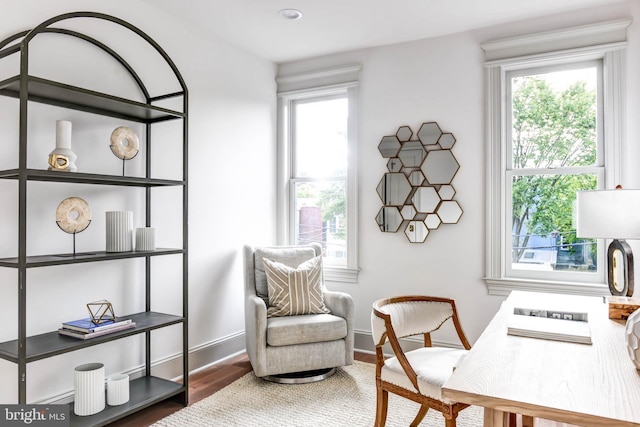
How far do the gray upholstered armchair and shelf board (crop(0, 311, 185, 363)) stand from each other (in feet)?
1.93

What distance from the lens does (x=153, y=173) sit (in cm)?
302

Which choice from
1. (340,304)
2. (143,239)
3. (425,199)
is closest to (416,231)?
(425,199)

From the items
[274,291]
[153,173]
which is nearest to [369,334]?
[274,291]

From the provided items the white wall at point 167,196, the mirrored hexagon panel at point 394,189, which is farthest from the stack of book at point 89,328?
the mirrored hexagon panel at point 394,189

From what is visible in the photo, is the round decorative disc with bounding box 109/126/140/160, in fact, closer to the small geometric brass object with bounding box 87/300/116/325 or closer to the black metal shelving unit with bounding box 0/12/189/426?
the black metal shelving unit with bounding box 0/12/189/426

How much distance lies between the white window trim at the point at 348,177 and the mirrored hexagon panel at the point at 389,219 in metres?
0.24

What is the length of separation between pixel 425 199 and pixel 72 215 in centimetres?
255

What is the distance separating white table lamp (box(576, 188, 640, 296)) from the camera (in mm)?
2111

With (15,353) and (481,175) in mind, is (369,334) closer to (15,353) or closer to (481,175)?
(481,175)

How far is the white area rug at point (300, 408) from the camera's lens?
2.48m

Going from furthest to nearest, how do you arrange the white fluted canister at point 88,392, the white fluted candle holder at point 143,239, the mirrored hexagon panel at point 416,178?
1. the mirrored hexagon panel at point 416,178
2. the white fluted candle holder at point 143,239
3. the white fluted canister at point 88,392

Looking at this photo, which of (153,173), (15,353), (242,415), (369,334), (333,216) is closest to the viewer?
(15,353)

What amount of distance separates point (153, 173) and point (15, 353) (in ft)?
4.62

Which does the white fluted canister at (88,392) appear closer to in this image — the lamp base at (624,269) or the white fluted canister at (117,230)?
the white fluted canister at (117,230)
